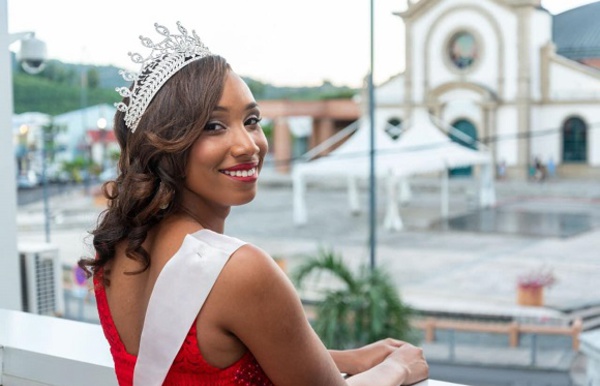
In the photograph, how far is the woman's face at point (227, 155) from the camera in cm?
57

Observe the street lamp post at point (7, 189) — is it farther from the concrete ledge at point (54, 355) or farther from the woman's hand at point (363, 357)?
the woman's hand at point (363, 357)

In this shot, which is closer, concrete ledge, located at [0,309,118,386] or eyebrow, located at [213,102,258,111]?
eyebrow, located at [213,102,258,111]

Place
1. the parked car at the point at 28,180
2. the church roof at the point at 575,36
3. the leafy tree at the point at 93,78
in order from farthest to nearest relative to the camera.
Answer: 1. the leafy tree at the point at 93,78
2. the parked car at the point at 28,180
3. the church roof at the point at 575,36

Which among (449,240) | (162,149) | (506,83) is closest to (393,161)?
(449,240)

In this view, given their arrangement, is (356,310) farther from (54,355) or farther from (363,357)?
(363,357)

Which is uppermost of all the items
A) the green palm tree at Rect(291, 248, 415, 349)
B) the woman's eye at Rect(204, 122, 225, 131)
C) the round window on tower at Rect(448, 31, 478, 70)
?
the round window on tower at Rect(448, 31, 478, 70)

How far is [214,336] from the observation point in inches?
20.6

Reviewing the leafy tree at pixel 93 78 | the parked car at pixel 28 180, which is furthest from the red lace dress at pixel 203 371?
the leafy tree at pixel 93 78

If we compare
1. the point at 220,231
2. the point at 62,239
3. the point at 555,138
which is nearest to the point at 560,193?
the point at 555,138

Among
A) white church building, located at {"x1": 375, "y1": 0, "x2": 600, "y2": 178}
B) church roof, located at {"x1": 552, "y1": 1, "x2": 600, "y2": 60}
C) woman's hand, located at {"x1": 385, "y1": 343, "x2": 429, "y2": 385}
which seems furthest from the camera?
church roof, located at {"x1": 552, "y1": 1, "x2": 600, "y2": 60}

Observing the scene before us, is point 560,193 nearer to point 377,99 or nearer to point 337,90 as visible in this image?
point 377,99

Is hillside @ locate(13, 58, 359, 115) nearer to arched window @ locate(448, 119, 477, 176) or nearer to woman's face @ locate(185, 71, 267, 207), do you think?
arched window @ locate(448, 119, 477, 176)

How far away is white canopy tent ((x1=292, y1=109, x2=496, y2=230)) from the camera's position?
13.2 metres

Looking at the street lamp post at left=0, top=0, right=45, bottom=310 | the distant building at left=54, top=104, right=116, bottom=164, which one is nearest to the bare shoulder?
the street lamp post at left=0, top=0, right=45, bottom=310
